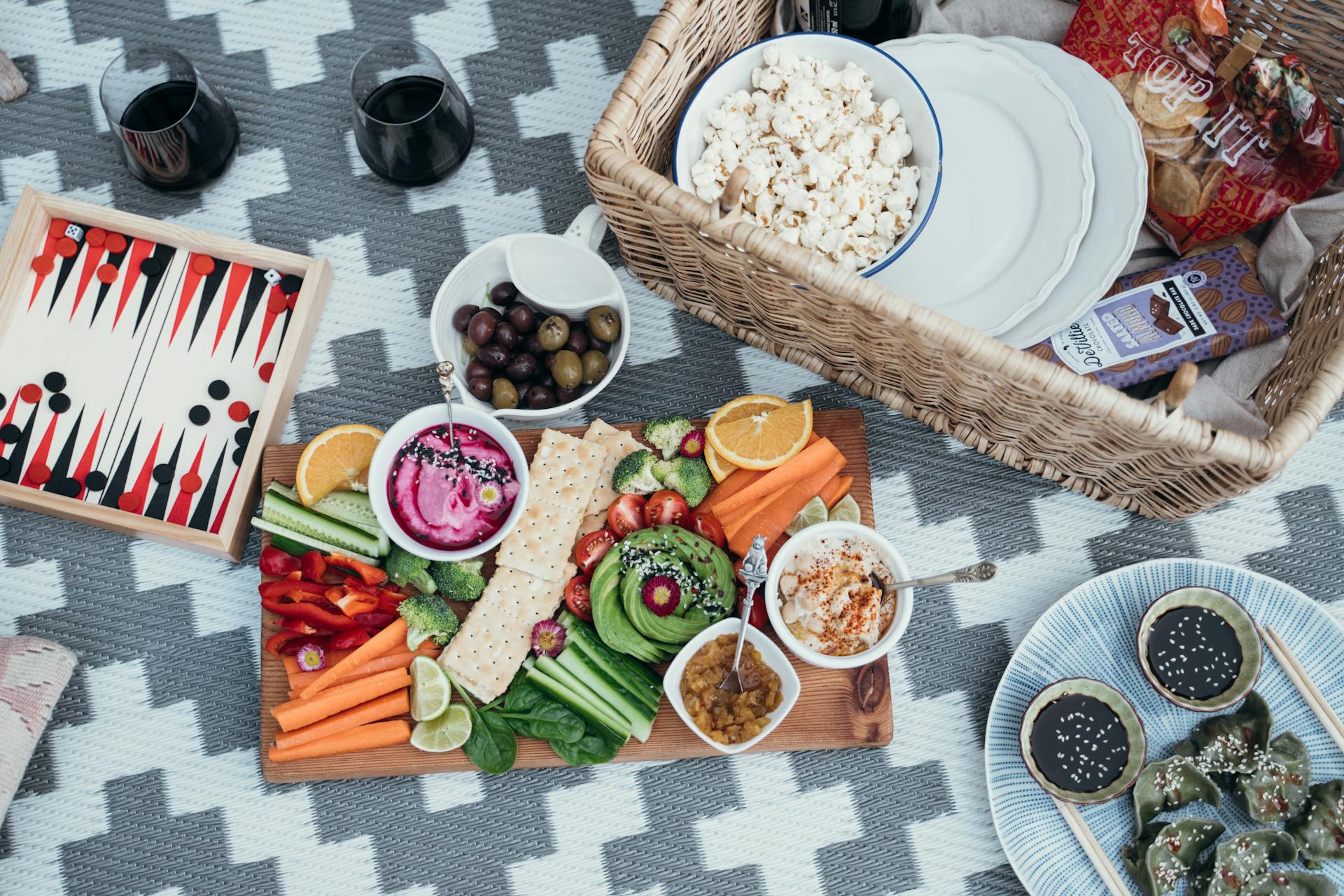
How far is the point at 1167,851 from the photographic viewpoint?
5.09ft

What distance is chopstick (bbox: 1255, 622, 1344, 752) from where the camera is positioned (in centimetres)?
160

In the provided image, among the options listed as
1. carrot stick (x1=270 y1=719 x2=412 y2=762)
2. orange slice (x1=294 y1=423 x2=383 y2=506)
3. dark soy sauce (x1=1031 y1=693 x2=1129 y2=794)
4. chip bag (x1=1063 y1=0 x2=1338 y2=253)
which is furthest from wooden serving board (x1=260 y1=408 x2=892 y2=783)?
chip bag (x1=1063 y1=0 x2=1338 y2=253)

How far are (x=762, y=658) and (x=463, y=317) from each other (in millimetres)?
753

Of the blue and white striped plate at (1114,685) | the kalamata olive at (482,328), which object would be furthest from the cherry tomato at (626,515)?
the blue and white striped plate at (1114,685)

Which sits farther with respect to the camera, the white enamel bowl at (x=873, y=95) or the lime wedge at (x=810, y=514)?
the lime wedge at (x=810, y=514)

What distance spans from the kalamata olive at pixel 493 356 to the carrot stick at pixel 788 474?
0.43 metres

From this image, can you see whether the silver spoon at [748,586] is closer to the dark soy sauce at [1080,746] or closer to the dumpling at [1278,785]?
the dark soy sauce at [1080,746]

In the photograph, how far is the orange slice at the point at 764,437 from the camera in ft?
5.34

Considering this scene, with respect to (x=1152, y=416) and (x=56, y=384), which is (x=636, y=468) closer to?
(x=1152, y=416)

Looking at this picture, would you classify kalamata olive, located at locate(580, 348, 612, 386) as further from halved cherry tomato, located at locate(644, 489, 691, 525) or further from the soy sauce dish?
the soy sauce dish

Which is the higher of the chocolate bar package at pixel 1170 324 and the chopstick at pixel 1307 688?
the chocolate bar package at pixel 1170 324

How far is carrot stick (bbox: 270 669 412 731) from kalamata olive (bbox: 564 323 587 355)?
0.60 metres

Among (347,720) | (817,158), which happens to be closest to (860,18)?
(817,158)

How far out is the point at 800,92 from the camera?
1.49 meters
